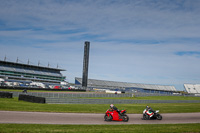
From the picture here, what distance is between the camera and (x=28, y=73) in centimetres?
13212

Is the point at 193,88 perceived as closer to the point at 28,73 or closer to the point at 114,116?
the point at 114,116

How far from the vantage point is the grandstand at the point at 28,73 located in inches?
4702

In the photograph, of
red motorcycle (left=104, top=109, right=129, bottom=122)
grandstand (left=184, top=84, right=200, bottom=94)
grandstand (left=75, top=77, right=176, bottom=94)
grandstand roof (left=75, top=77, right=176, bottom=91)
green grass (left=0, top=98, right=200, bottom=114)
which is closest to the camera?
red motorcycle (left=104, top=109, right=129, bottom=122)

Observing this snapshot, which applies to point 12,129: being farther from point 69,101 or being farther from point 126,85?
point 126,85

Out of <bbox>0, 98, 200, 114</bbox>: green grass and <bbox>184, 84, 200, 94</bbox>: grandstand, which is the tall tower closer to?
<bbox>184, 84, 200, 94</bbox>: grandstand

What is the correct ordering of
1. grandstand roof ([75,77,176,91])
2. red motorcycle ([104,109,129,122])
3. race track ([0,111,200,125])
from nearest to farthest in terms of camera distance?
race track ([0,111,200,125]) < red motorcycle ([104,109,129,122]) < grandstand roof ([75,77,176,91])

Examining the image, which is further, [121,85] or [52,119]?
[121,85]

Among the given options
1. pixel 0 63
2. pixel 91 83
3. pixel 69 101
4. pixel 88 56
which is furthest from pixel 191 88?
pixel 0 63

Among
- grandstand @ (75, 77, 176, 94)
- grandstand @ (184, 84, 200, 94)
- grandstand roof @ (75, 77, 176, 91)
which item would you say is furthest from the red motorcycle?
grandstand roof @ (75, 77, 176, 91)

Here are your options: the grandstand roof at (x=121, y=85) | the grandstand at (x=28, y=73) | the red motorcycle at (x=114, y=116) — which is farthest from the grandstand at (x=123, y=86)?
the red motorcycle at (x=114, y=116)

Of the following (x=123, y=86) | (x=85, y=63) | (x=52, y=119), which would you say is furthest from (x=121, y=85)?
(x=52, y=119)

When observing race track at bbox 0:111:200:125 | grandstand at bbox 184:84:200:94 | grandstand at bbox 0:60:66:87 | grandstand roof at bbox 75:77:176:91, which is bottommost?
race track at bbox 0:111:200:125

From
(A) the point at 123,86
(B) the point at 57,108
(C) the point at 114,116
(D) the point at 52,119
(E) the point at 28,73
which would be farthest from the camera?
(A) the point at 123,86

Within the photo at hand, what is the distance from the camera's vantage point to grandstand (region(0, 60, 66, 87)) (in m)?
119
